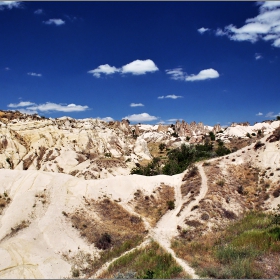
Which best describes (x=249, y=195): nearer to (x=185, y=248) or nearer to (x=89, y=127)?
(x=185, y=248)

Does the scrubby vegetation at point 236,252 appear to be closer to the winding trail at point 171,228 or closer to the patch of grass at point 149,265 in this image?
the winding trail at point 171,228

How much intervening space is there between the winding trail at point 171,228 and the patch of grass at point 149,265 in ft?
1.99

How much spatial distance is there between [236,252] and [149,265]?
5818mm

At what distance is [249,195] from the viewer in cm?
3231

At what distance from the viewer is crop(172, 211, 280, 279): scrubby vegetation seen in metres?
15.4

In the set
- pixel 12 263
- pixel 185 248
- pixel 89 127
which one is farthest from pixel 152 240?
pixel 89 127

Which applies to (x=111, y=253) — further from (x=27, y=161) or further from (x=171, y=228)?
(x=27, y=161)

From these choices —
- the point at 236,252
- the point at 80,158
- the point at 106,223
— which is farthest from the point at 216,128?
the point at 236,252

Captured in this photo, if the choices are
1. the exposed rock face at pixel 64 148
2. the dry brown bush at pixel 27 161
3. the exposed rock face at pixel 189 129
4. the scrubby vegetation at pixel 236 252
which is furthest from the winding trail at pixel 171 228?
the exposed rock face at pixel 189 129

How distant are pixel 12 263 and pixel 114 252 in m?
7.80

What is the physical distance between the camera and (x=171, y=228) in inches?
1056

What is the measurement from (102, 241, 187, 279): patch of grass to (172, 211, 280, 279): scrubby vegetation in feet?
4.17

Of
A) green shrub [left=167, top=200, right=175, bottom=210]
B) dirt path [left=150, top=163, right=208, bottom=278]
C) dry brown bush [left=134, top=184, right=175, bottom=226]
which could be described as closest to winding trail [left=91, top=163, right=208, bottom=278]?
dirt path [left=150, top=163, right=208, bottom=278]

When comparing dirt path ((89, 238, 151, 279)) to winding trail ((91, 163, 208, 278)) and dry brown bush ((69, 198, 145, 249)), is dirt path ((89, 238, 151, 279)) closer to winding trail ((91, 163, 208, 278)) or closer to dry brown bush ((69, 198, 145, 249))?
winding trail ((91, 163, 208, 278))
